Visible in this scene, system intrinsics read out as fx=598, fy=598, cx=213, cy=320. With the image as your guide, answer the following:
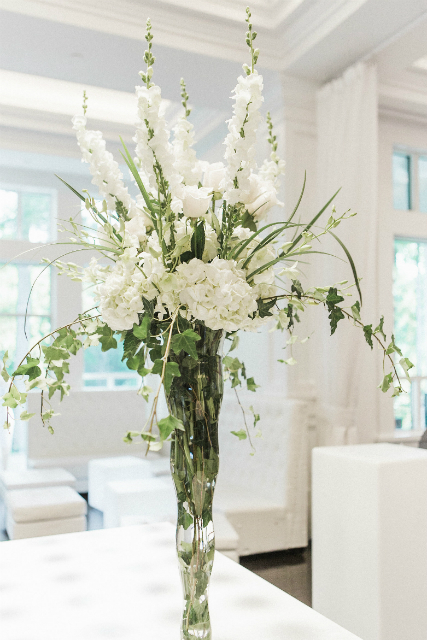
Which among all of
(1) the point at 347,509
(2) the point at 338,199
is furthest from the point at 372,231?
(1) the point at 347,509

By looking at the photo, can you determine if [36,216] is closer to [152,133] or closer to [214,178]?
[214,178]

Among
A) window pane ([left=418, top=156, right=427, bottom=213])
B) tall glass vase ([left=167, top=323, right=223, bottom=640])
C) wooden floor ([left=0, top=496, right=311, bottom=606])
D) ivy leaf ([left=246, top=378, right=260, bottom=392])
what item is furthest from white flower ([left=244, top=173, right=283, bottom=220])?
window pane ([left=418, top=156, right=427, bottom=213])

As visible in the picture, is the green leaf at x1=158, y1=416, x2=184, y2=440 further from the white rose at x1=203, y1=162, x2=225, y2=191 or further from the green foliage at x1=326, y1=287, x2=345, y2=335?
the white rose at x1=203, y1=162, x2=225, y2=191

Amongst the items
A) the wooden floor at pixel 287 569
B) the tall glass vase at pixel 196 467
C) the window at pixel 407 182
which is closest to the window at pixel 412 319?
the window at pixel 407 182

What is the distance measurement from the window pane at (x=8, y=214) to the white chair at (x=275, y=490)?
3.84 m

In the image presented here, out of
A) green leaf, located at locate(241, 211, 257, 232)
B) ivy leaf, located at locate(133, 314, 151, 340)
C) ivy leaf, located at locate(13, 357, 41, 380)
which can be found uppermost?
green leaf, located at locate(241, 211, 257, 232)

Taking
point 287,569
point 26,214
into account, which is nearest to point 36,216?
point 26,214

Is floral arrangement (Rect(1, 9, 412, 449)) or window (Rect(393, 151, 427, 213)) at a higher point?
window (Rect(393, 151, 427, 213))

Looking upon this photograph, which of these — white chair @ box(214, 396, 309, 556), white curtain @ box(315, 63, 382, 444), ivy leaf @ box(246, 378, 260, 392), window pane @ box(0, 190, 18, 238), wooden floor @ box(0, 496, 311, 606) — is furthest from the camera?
window pane @ box(0, 190, 18, 238)

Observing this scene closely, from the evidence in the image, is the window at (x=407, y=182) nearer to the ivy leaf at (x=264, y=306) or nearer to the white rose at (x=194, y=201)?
the ivy leaf at (x=264, y=306)

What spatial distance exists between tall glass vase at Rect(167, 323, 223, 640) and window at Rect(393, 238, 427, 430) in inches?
164

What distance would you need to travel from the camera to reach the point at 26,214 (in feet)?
22.1

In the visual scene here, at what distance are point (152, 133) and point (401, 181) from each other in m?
4.52

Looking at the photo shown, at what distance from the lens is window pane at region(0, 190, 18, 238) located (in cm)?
664
